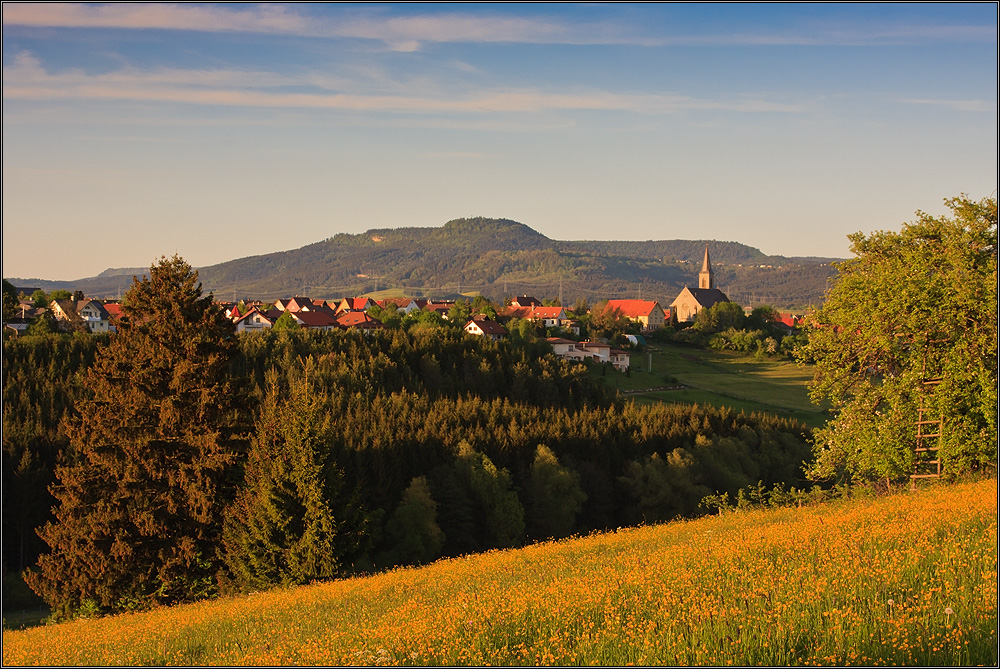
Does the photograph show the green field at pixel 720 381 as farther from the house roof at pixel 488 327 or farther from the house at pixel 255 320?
the house at pixel 255 320

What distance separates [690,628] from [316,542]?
1955 centimetres

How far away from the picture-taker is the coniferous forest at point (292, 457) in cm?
2464

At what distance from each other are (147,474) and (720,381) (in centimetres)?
10096

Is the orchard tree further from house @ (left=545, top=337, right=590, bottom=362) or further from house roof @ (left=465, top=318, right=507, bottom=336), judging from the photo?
house roof @ (left=465, top=318, right=507, bottom=336)

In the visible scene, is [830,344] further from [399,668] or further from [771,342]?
[771,342]

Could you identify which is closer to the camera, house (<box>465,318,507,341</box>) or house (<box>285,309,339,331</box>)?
house (<box>465,318,507,341</box>)

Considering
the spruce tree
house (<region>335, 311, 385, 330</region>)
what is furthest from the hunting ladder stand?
house (<region>335, 311, 385, 330</region>)

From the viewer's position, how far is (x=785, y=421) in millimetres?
79750

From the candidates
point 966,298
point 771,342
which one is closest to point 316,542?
point 966,298

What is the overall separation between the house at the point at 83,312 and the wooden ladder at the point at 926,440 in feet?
412

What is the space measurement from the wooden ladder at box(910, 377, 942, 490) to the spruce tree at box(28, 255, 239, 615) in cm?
1823

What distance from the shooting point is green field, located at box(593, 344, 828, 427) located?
98200 millimetres

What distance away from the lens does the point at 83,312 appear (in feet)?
540

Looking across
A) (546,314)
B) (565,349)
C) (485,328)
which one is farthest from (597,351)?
(546,314)
